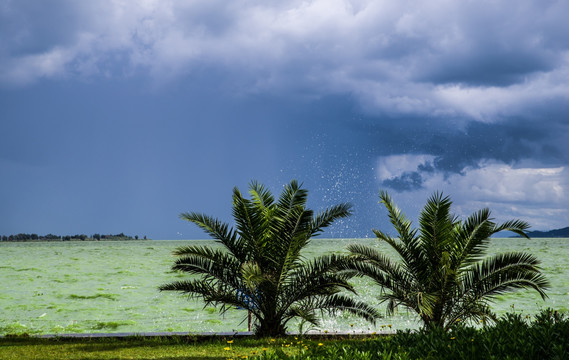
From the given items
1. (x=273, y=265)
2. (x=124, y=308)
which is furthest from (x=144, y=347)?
(x=124, y=308)

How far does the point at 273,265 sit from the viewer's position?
1109 centimetres

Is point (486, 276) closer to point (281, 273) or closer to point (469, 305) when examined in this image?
point (469, 305)

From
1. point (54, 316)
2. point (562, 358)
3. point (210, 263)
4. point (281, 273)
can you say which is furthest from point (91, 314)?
point (562, 358)

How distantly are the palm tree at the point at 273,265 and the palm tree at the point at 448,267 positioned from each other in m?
0.85

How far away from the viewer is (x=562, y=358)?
187 inches

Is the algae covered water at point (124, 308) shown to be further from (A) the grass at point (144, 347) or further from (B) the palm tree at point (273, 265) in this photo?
(A) the grass at point (144, 347)

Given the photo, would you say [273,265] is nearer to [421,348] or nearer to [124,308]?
[421,348]

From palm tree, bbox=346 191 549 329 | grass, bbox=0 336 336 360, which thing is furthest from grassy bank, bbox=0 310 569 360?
palm tree, bbox=346 191 549 329

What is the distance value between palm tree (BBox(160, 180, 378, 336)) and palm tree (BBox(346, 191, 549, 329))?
852 mm

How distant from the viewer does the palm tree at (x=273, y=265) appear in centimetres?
1084

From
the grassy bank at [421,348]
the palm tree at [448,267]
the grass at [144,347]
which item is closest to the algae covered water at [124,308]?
the palm tree at [448,267]

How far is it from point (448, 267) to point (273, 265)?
3695mm

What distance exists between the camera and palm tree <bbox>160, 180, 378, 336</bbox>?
10.8m

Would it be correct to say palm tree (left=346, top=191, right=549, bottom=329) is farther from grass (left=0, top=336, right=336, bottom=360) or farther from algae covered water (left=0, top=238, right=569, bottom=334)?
grass (left=0, top=336, right=336, bottom=360)
